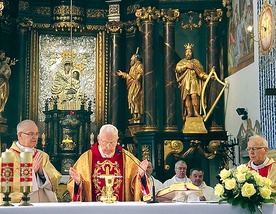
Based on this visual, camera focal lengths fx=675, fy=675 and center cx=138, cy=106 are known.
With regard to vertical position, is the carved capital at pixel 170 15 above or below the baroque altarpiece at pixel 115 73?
above

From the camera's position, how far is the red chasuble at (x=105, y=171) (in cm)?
828

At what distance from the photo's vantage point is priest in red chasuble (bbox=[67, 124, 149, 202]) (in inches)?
320

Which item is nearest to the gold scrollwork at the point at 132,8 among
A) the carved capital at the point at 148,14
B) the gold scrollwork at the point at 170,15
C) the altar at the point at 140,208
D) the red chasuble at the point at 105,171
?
the carved capital at the point at 148,14

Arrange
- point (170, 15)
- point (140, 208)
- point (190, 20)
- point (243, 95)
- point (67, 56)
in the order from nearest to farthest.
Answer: point (140, 208), point (243, 95), point (170, 15), point (190, 20), point (67, 56)

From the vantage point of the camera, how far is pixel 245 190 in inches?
250

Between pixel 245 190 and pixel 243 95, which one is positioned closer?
pixel 245 190

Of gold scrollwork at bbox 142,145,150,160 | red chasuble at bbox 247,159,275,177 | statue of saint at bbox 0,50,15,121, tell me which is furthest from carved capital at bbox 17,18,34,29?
red chasuble at bbox 247,159,275,177

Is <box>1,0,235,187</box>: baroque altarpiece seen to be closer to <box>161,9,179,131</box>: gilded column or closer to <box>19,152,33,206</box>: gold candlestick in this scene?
<box>161,9,179,131</box>: gilded column

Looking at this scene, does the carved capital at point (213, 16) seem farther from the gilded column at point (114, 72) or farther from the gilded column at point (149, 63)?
the gilded column at point (114, 72)

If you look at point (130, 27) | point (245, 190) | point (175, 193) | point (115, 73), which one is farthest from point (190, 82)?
point (245, 190)

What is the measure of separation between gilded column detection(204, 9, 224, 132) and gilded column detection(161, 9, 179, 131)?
904 millimetres

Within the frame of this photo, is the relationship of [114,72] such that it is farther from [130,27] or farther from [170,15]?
[170,15]

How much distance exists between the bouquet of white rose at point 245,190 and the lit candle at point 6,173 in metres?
1.99

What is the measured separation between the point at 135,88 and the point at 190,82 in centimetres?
149
